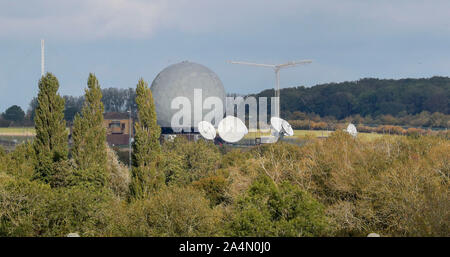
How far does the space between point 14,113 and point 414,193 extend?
93.6m

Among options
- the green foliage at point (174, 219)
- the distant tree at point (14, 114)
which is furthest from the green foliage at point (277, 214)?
the distant tree at point (14, 114)

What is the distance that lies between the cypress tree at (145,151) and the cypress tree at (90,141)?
204 cm

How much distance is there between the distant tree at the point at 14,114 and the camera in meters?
99.2

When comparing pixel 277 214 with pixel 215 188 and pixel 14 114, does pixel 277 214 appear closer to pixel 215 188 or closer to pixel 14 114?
pixel 215 188

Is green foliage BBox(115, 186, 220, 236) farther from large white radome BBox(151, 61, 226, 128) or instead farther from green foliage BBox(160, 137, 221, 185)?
large white radome BBox(151, 61, 226, 128)

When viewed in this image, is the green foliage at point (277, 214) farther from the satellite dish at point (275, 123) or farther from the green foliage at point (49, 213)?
the satellite dish at point (275, 123)

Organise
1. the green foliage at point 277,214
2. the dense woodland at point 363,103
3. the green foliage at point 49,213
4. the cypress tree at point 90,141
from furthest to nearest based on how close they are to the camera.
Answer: the dense woodland at point 363,103 < the cypress tree at point 90,141 < the green foliage at point 49,213 < the green foliage at point 277,214

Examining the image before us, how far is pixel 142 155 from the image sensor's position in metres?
31.6

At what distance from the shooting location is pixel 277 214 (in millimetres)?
18906

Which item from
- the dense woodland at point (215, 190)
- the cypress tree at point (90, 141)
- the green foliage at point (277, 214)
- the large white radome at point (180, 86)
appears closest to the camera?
the green foliage at point (277, 214)

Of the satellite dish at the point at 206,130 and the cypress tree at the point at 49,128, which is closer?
the cypress tree at the point at 49,128

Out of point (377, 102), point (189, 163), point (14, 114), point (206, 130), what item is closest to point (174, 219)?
point (189, 163)

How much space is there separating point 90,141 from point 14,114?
76.1 meters
